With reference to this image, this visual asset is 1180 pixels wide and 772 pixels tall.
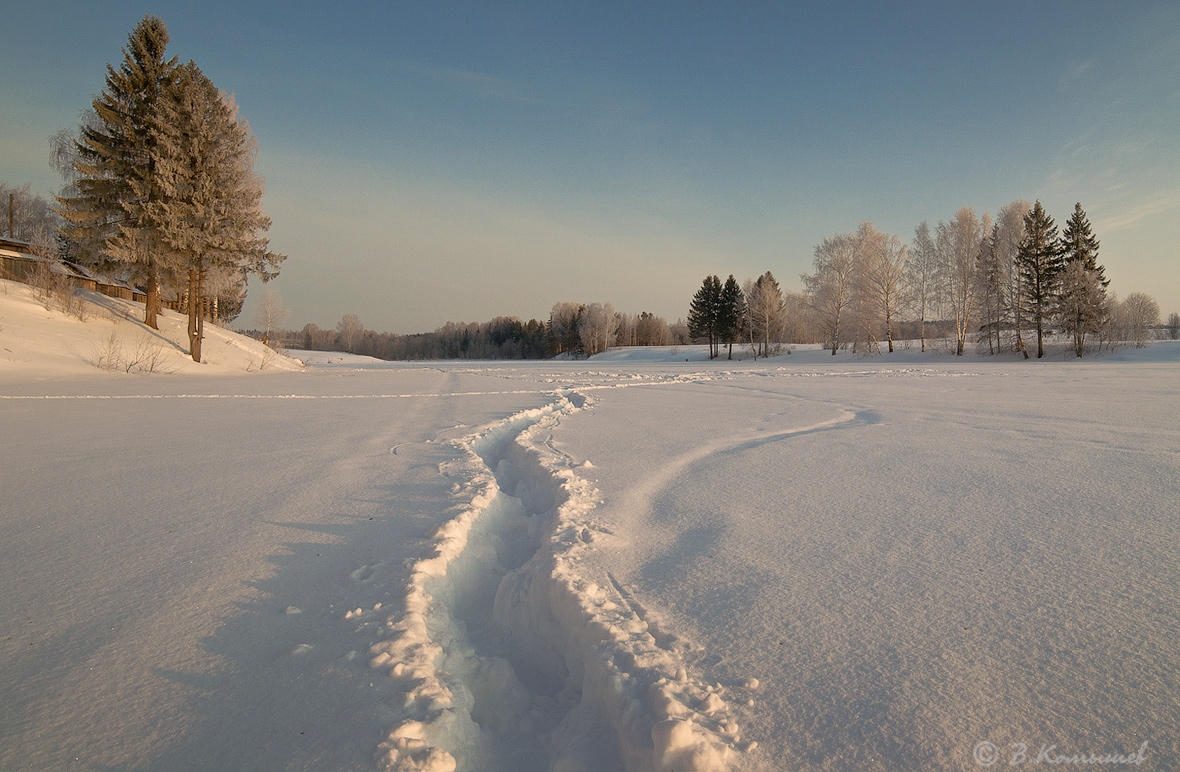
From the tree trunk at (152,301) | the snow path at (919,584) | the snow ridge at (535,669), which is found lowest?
the snow ridge at (535,669)

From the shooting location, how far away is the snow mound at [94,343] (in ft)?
39.1

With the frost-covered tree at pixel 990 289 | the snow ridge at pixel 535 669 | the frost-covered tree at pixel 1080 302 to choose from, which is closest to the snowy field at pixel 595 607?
the snow ridge at pixel 535 669

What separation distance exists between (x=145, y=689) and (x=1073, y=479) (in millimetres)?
5302

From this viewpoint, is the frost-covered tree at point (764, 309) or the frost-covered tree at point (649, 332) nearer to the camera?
the frost-covered tree at point (764, 309)

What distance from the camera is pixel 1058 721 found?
1.40 m

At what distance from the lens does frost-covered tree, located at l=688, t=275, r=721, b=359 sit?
39906 millimetres

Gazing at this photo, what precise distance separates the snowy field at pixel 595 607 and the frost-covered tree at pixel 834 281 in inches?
1071

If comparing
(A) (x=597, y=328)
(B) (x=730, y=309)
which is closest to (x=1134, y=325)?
(B) (x=730, y=309)

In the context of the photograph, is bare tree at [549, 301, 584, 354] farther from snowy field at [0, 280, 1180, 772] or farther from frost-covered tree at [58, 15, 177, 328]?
snowy field at [0, 280, 1180, 772]

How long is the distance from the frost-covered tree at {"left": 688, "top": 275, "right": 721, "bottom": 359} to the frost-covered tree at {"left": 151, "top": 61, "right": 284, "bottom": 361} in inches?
1247

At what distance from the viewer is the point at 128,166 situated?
1448cm

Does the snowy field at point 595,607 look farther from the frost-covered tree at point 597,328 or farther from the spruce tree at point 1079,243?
the frost-covered tree at point 597,328

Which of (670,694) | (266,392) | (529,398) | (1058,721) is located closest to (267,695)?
(670,694)

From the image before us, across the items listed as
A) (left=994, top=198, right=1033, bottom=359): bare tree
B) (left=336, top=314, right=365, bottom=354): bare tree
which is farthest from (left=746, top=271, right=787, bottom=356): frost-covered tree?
(left=336, top=314, right=365, bottom=354): bare tree
